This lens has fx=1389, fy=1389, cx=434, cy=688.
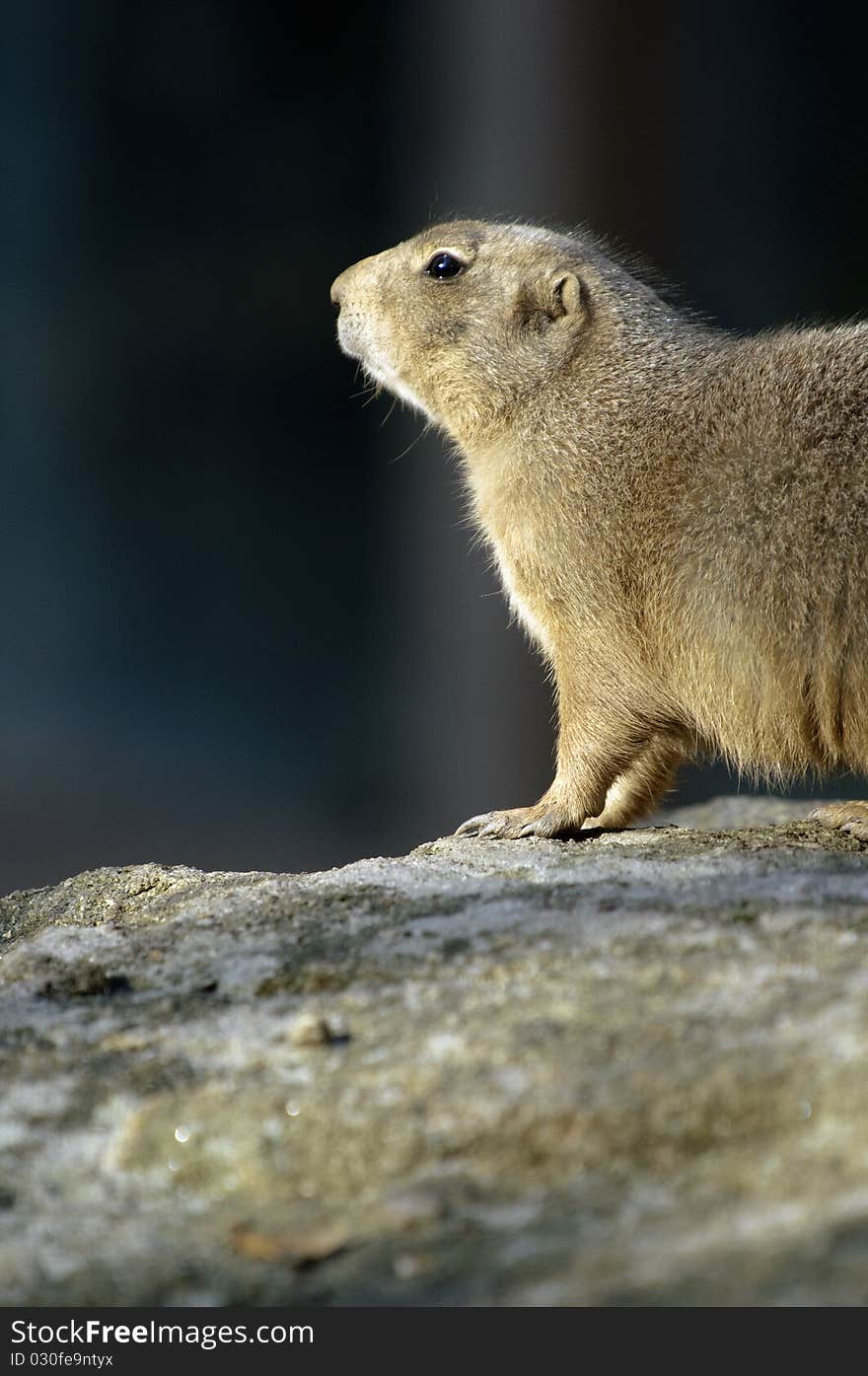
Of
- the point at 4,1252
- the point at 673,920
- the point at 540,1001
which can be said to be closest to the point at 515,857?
the point at 673,920

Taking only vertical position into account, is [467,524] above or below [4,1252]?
above

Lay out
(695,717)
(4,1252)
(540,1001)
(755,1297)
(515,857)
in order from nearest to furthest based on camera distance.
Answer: (755,1297) → (4,1252) → (540,1001) → (515,857) → (695,717)

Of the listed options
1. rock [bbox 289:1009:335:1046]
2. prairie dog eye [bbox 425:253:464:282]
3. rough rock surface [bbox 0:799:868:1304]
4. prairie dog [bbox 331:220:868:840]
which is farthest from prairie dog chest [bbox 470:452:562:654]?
rock [bbox 289:1009:335:1046]

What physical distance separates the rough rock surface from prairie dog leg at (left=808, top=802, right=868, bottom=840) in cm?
87

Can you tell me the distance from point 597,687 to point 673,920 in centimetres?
145

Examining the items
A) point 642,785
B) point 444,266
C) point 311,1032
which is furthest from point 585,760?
point 311,1032

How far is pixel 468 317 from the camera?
4.22 metres

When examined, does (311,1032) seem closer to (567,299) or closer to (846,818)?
(846,818)

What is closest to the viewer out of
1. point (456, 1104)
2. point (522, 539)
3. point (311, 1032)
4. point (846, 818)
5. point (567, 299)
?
point (456, 1104)

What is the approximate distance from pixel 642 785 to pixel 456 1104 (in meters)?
2.40

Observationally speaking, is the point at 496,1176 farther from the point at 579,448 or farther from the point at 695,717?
the point at 579,448

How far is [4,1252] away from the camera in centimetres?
170

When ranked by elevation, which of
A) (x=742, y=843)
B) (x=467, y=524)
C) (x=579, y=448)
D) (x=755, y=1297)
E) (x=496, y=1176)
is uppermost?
(x=579, y=448)

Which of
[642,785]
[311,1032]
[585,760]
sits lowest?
[642,785]
